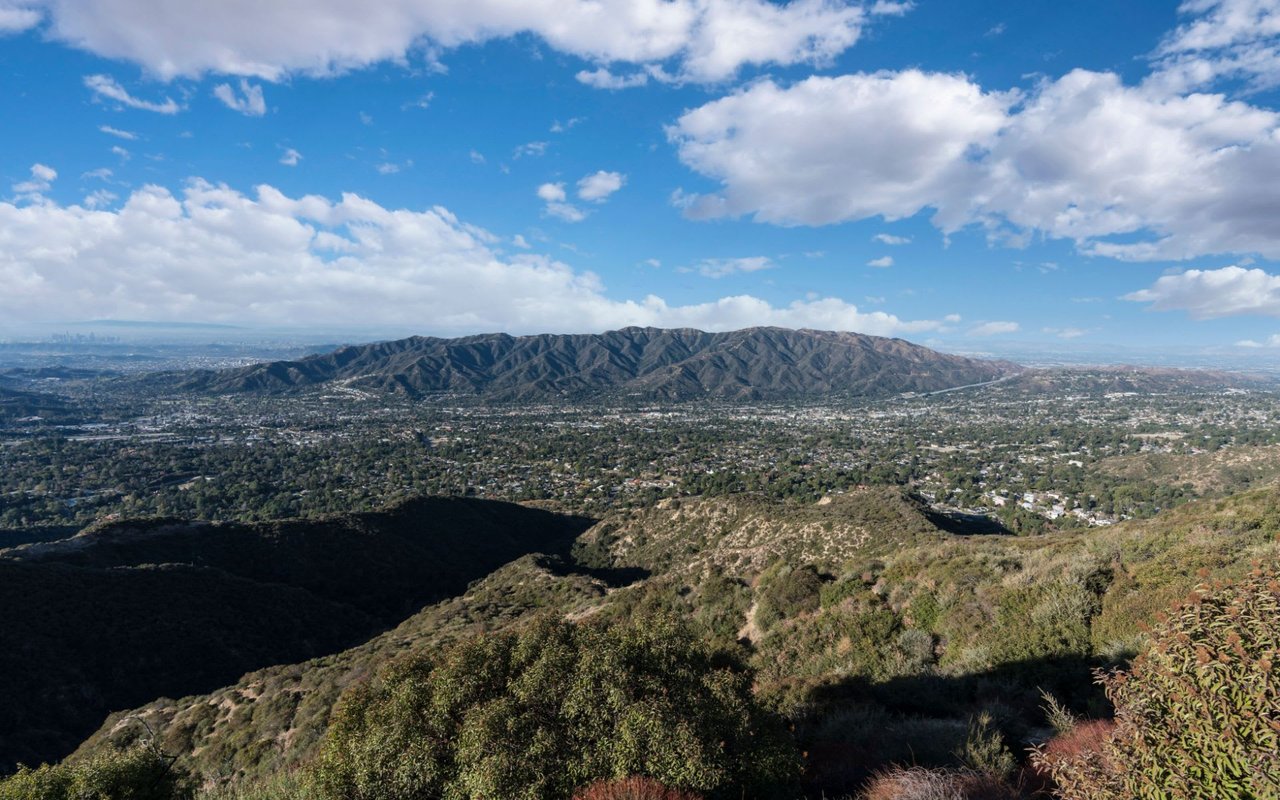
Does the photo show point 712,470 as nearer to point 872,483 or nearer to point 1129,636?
point 872,483

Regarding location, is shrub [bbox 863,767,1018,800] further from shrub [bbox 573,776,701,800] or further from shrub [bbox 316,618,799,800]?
shrub [bbox 573,776,701,800]

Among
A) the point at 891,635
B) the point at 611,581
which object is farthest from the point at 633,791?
the point at 611,581

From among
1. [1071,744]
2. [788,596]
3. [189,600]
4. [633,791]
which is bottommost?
[189,600]

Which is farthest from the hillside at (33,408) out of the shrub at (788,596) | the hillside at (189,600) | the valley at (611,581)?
the shrub at (788,596)

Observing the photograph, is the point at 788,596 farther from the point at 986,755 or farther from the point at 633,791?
the point at 633,791

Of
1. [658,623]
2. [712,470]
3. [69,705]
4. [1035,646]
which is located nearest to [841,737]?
[658,623]

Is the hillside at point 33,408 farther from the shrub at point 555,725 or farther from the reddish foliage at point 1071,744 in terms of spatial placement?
the reddish foliage at point 1071,744
